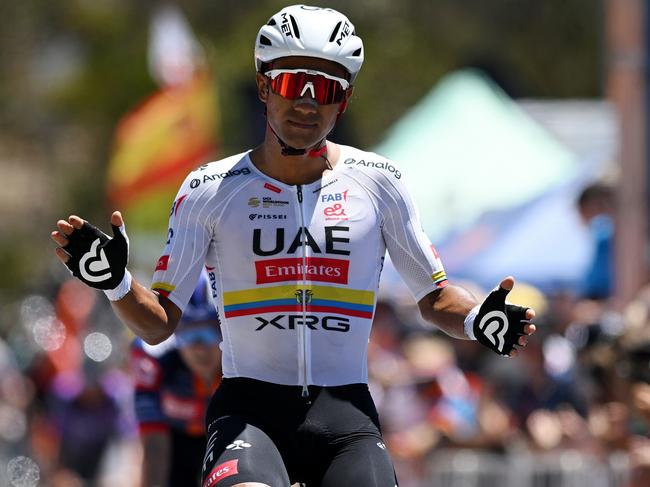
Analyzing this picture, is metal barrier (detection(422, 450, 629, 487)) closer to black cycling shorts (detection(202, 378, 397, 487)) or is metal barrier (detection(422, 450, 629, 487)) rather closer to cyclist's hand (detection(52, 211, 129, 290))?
black cycling shorts (detection(202, 378, 397, 487))

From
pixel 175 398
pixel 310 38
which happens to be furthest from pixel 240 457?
pixel 175 398

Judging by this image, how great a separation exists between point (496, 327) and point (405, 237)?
61 centimetres

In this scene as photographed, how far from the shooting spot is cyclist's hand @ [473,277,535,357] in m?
5.60

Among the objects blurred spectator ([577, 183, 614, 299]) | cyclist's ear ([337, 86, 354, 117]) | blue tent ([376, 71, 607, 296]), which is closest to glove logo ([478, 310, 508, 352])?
cyclist's ear ([337, 86, 354, 117])

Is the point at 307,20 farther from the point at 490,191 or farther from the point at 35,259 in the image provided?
the point at 35,259

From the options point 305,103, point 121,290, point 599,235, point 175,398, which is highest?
point 599,235

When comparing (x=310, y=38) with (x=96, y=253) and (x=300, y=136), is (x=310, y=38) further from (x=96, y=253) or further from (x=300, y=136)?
(x=96, y=253)

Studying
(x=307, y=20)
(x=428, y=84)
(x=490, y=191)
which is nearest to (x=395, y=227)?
(x=307, y=20)

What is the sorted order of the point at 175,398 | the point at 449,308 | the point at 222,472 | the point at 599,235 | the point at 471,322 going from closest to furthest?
the point at 222,472
the point at 471,322
the point at 449,308
the point at 175,398
the point at 599,235

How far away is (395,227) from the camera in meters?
6.04

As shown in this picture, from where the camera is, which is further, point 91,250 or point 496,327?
point 496,327

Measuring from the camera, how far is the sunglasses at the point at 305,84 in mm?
5879

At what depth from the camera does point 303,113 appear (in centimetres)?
591

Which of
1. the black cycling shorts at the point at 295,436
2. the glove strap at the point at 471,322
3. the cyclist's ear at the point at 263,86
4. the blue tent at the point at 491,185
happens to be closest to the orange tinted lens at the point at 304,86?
the cyclist's ear at the point at 263,86
